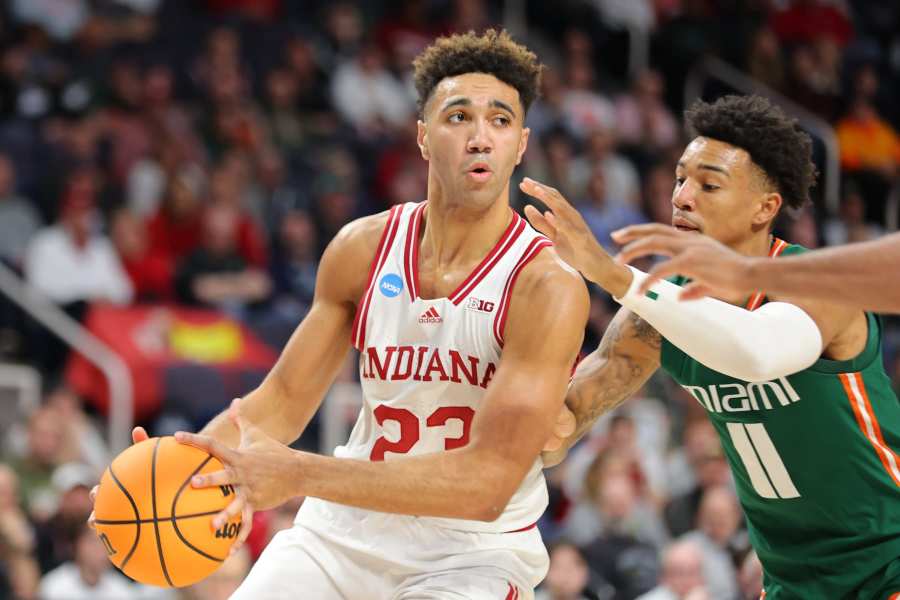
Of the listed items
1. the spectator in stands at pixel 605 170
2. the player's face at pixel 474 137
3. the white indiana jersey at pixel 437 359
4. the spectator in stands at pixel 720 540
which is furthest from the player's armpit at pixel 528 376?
the spectator in stands at pixel 605 170

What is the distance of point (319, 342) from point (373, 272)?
0.36 meters

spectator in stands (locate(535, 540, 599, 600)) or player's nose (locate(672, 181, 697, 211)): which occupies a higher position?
player's nose (locate(672, 181, 697, 211))

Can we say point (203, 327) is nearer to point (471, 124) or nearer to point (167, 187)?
point (167, 187)

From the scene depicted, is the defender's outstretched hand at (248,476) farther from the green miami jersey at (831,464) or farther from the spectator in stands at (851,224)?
the spectator in stands at (851,224)

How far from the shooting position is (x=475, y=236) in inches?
201

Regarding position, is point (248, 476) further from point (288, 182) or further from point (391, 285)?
point (288, 182)

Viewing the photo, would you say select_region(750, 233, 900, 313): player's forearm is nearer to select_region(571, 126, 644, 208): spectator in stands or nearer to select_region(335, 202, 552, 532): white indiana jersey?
select_region(335, 202, 552, 532): white indiana jersey

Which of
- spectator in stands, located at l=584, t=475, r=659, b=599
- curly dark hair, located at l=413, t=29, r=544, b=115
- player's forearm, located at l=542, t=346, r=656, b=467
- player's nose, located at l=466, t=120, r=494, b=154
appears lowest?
spectator in stands, located at l=584, t=475, r=659, b=599

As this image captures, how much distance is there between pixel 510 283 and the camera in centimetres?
493

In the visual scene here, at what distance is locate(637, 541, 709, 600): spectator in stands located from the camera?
28.0ft

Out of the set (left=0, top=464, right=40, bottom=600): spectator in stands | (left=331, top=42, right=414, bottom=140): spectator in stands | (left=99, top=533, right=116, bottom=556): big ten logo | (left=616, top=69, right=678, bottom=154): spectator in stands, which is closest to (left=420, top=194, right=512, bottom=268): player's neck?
(left=99, top=533, right=116, bottom=556): big ten logo

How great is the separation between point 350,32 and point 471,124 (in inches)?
366

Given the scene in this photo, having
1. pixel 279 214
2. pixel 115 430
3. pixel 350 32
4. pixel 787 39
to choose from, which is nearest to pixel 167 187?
pixel 279 214

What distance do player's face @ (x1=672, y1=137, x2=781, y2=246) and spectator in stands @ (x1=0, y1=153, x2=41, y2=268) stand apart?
268 inches
